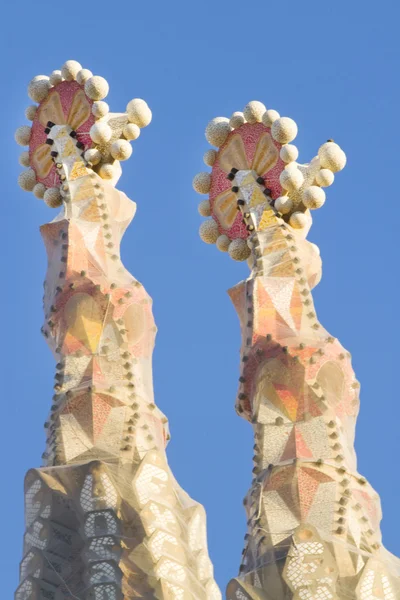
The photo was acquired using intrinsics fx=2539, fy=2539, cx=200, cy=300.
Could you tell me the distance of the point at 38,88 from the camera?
22578mm

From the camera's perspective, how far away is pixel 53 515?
62.4ft

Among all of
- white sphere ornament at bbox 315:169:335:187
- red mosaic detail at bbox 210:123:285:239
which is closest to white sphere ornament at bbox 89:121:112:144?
red mosaic detail at bbox 210:123:285:239

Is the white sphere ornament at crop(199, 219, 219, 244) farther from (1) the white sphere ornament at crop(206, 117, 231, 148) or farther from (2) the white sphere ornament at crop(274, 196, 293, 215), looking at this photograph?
(2) the white sphere ornament at crop(274, 196, 293, 215)

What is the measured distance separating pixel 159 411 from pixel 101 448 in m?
0.94

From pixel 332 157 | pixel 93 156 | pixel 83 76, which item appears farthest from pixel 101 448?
pixel 83 76

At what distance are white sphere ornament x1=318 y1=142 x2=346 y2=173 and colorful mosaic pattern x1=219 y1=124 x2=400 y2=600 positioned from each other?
0.60m

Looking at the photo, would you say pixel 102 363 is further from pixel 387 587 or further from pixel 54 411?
pixel 387 587

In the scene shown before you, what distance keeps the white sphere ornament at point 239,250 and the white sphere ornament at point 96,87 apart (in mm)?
1739

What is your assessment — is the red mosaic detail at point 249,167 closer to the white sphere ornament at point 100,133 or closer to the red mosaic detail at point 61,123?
the white sphere ornament at point 100,133

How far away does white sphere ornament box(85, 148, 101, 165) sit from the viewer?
22.0 meters

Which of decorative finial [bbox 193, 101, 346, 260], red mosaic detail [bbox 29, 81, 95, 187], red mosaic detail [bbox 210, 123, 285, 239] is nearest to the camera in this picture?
decorative finial [bbox 193, 101, 346, 260]

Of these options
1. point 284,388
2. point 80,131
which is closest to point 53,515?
point 284,388

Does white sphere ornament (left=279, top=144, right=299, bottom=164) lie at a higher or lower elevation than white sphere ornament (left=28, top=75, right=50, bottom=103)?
lower

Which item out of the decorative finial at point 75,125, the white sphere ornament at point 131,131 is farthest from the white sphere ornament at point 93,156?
the white sphere ornament at point 131,131
